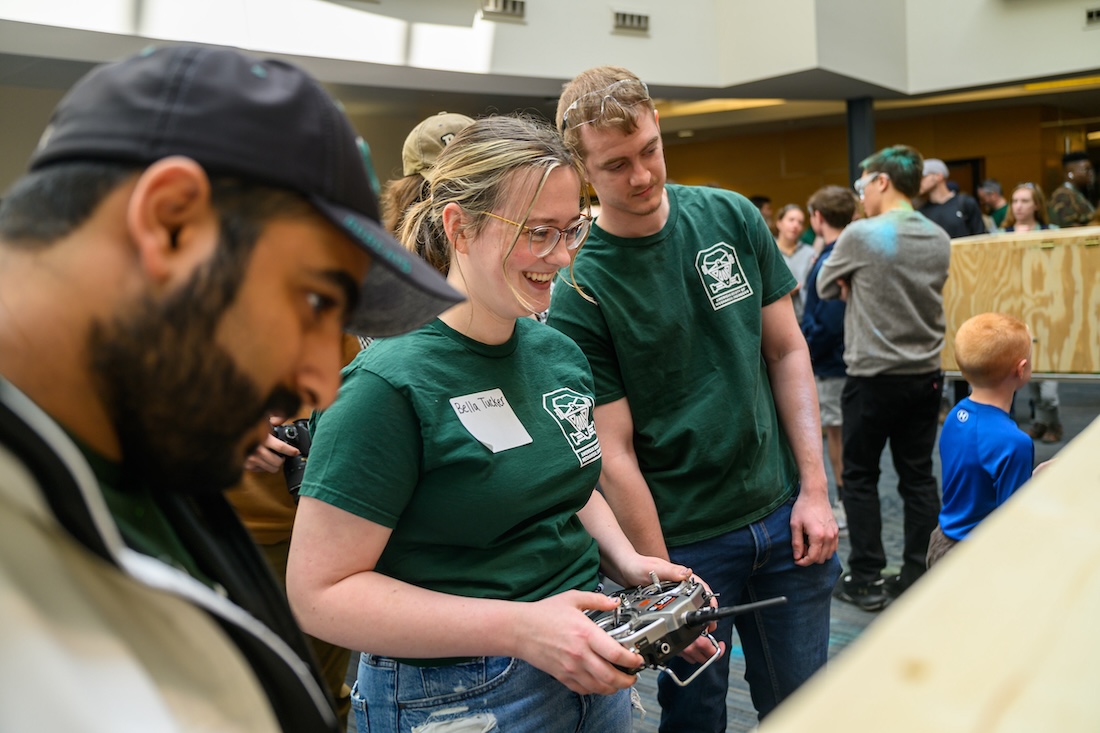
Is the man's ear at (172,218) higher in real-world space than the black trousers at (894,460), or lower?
higher

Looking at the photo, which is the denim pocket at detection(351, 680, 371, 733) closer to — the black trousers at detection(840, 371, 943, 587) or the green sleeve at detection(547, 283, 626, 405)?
the green sleeve at detection(547, 283, 626, 405)

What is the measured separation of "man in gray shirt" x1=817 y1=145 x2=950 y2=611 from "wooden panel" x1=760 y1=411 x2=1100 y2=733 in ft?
11.5

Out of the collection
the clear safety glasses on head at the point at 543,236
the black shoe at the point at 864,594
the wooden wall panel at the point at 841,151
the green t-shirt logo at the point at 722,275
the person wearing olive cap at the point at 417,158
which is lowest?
the black shoe at the point at 864,594

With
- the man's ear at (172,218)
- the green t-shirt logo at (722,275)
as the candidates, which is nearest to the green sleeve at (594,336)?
the green t-shirt logo at (722,275)

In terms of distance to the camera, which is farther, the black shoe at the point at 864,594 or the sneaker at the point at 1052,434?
the sneaker at the point at 1052,434

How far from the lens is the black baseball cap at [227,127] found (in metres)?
0.66

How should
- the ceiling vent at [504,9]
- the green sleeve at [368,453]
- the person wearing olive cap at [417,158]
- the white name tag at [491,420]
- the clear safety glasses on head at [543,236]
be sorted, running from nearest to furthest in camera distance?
the green sleeve at [368,453] → the white name tag at [491,420] → the clear safety glasses on head at [543,236] → the person wearing olive cap at [417,158] → the ceiling vent at [504,9]

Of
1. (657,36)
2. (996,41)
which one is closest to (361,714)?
(657,36)

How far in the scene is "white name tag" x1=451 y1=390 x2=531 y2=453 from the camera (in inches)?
53.8

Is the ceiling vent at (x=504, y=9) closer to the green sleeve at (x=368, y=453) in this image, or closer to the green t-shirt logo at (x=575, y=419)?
the green t-shirt logo at (x=575, y=419)

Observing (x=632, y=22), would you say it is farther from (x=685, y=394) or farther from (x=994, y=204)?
(x=685, y=394)

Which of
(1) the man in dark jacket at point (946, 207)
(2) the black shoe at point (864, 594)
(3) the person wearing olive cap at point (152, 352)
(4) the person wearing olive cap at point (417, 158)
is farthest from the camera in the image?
(1) the man in dark jacket at point (946, 207)

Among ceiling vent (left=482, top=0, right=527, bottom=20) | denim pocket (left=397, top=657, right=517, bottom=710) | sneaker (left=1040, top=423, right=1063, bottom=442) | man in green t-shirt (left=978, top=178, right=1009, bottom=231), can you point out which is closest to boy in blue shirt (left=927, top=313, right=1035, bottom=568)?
denim pocket (left=397, top=657, right=517, bottom=710)

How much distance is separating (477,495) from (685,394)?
0.76 metres
